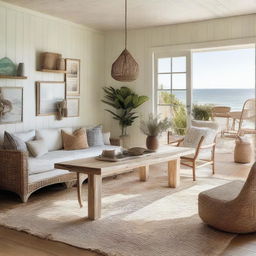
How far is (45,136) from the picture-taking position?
5660 mm

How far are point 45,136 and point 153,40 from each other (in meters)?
2.76

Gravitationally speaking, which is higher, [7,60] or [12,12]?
[12,12]

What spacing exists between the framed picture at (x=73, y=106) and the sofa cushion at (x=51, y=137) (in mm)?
632

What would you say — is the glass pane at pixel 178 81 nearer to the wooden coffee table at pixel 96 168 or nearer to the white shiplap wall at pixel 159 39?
the white shiplap wall at pixel 159 39

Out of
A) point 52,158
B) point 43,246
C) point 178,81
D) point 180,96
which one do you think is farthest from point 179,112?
point 43,246

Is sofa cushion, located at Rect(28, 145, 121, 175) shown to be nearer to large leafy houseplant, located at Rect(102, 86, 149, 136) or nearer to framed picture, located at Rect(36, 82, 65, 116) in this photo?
framed picture, located at Rect(36, 82, 65, 116)

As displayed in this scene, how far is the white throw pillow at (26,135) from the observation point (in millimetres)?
5242

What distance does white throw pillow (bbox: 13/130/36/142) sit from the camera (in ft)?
17.2

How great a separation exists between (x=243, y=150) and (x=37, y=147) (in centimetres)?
359

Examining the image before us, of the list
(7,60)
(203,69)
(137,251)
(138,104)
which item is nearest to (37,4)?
(7,60)

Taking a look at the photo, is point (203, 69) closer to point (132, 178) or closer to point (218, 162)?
point (218, 162)

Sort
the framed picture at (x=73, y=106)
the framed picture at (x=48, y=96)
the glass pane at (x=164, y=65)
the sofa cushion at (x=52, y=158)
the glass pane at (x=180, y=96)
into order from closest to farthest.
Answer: the sofa cushion at (x=52, y=158) → the framed picture at (x=48, y=96) → the framed picture at (x=73, y=106) → the glass pane at (x=180, y=96) → the glass pane at (x=164, y=65)

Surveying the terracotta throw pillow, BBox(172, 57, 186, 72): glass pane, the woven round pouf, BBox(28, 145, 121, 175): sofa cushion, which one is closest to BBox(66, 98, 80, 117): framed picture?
the terracotta throw pillow

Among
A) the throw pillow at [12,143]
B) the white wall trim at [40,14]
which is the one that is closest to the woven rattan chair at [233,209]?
the throw pillow at [12,143]
